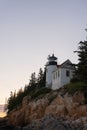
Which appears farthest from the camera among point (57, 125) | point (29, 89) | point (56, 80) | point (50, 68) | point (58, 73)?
point (29, 89)

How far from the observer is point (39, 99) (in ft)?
194

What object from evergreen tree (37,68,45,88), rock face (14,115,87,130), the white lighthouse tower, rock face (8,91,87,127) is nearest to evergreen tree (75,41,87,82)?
rock face (8,91,87,127)

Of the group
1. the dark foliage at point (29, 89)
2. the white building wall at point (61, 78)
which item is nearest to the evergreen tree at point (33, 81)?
the dark foliage at point (29, 89)

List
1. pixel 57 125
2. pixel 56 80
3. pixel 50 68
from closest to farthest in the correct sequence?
pixel 57 125, pixel 56 80, pixel 50 68

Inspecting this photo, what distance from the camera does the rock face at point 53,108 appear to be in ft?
153

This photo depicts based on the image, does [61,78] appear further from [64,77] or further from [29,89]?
[29,89]

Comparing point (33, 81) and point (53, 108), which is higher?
point (33, 81)

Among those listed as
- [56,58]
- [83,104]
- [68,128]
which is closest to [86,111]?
[83,104]

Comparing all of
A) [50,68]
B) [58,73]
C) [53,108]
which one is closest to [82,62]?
[53,108]

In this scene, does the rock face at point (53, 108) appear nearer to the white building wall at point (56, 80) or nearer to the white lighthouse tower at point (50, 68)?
the white building wall at point (56, 80)

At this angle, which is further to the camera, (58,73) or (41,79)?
(41,79)

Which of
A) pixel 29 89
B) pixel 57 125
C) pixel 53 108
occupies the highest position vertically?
pixel 29 89

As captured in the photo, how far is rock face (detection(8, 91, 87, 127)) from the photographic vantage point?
46719mm

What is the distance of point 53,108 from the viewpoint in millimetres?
52562
